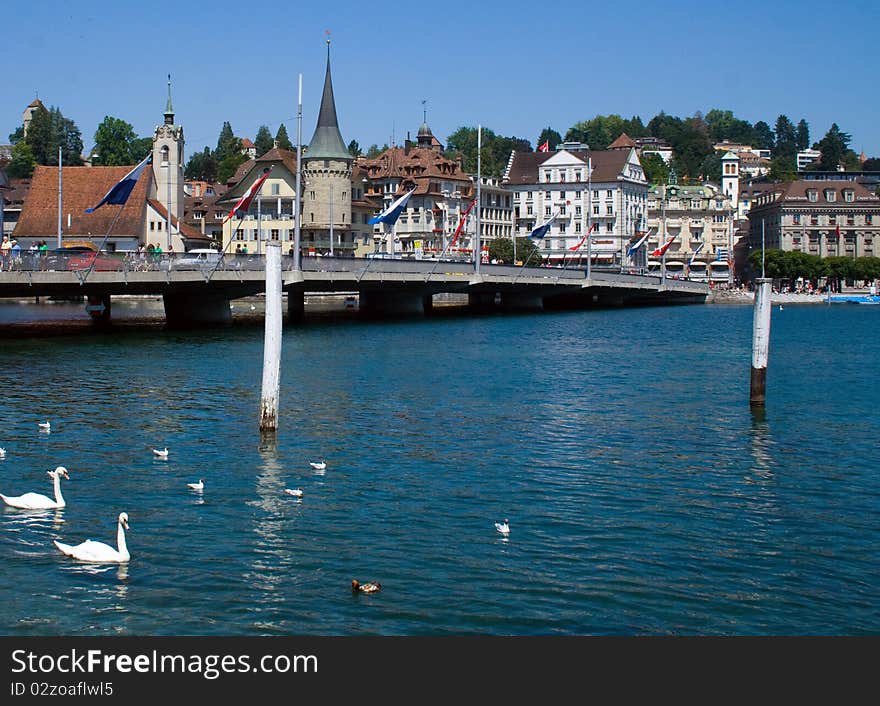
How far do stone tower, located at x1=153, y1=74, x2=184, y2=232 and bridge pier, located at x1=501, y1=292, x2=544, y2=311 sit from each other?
151 ft

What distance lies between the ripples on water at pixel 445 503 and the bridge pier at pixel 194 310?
82.8 feet

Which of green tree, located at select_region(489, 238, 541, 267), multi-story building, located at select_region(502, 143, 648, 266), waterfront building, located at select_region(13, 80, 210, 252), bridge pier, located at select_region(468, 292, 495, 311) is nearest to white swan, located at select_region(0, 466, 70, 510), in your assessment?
bridge pier, located at select_region(468, 292, 495, 311)

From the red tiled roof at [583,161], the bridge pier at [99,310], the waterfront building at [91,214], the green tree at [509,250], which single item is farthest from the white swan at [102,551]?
the red tiled roof at [583,161]

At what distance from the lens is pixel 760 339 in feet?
126

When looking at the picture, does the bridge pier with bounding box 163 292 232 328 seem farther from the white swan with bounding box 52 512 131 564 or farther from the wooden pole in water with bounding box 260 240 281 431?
the white swan with bounding box 52 512 131 564

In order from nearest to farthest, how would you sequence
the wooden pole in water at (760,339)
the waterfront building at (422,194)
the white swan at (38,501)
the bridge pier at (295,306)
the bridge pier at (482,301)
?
the white swan at (38,501) < the wooden pole in water at (760,339) < the bridge pier at (295,306) < the bridge pier at (482,301) < the waterfront building at (422,194)

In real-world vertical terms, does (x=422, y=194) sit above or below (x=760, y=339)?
above

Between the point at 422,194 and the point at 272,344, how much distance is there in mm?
132941

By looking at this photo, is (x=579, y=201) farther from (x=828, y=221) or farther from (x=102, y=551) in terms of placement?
(x=102, y=551)

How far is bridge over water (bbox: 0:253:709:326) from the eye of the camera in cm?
5916

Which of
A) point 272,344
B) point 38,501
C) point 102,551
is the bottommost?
point 102,551

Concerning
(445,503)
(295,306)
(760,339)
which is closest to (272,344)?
(445,503)

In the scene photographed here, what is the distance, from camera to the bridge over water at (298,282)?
5916cm

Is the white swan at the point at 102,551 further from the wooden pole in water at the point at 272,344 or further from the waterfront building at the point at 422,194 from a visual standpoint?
the waterfront building at the point at 422,194
